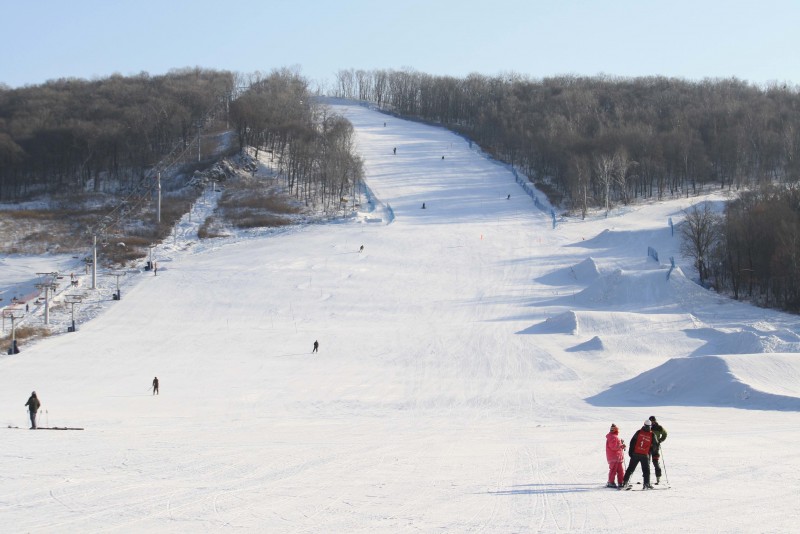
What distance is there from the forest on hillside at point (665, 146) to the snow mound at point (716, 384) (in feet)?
60.6

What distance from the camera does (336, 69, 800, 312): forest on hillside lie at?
48125mm

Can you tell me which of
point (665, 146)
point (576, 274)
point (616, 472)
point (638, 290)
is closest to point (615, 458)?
point (616, 472)

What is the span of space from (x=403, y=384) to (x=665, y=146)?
6324cm

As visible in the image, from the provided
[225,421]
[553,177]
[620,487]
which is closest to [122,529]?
[620,487]

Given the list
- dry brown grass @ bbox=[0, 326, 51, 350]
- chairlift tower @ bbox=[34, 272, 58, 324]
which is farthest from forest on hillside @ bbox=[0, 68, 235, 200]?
dry brown grass @ bbox=[0, 326, 51, 350]

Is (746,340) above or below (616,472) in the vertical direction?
below

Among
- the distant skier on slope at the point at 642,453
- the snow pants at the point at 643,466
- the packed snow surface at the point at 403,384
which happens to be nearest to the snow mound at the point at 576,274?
the packed snow surface at the point at 403,384

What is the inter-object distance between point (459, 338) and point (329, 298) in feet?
41.1

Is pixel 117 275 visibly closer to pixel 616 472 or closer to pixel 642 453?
pixel 616 472

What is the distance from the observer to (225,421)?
22094mm

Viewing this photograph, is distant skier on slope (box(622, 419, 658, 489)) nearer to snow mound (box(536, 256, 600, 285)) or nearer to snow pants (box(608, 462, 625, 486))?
snow pants (box(608, 462, 625, 486))

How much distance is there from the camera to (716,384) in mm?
25922

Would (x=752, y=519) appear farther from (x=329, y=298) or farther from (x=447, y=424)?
(x=329, y=298)

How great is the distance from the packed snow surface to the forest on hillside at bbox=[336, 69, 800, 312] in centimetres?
378
